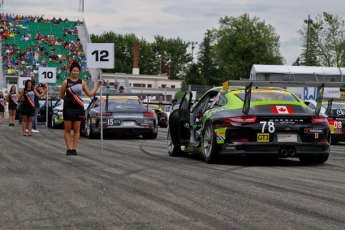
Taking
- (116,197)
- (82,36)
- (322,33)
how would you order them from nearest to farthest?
(116,197) → (82,36) → (322,33)

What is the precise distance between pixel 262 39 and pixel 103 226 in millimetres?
111190

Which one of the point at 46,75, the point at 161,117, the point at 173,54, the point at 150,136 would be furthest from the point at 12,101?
the point at 173,54

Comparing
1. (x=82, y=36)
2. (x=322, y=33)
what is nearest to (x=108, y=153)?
(x=82, y=36)

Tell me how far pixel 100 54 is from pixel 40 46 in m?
58.5

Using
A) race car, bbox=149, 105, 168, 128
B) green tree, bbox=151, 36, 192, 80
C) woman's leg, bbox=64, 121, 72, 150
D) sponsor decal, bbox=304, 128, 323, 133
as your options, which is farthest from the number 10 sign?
green tree, bbox=151, 36, 192, 80

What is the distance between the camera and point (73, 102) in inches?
542

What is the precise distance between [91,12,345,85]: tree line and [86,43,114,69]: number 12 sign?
59951 mm

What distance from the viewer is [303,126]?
11.5 m

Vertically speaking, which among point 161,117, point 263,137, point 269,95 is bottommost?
point 161,117

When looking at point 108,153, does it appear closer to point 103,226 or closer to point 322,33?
point 103,226

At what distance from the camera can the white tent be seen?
4319cm

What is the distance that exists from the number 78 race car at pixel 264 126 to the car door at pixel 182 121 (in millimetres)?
758

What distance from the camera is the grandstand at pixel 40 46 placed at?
2655 inches

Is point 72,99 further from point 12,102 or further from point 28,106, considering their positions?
point 12,102
